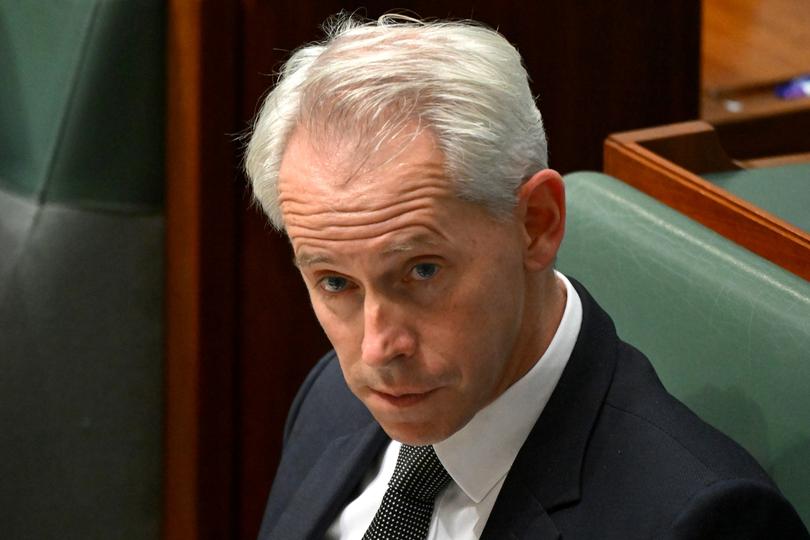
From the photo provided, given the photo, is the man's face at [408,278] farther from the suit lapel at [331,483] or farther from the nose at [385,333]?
the suit lapel at [331,483]

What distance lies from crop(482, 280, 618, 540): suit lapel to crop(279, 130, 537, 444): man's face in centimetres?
8

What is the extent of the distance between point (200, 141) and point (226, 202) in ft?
0.35

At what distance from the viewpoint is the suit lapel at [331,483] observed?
160 centimetres

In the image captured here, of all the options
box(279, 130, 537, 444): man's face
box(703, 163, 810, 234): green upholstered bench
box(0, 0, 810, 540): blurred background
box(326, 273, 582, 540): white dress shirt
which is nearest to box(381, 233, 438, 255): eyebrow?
box(279, 130, 537, 444): man's face

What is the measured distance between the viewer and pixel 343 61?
1.32 meters

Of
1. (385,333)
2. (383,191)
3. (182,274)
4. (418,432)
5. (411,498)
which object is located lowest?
(182,274)

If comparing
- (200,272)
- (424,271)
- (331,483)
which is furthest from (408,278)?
(200,272)

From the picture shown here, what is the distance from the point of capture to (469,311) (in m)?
1.32

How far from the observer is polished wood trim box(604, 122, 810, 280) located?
1.60 metres

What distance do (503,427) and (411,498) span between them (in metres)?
0.13

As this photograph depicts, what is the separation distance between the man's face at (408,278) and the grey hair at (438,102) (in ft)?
0.06

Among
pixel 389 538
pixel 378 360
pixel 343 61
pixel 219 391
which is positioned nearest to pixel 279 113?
pixel 343 61

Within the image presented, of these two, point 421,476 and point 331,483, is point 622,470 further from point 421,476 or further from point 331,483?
point 331,483

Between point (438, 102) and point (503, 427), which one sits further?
point (503, 427)
